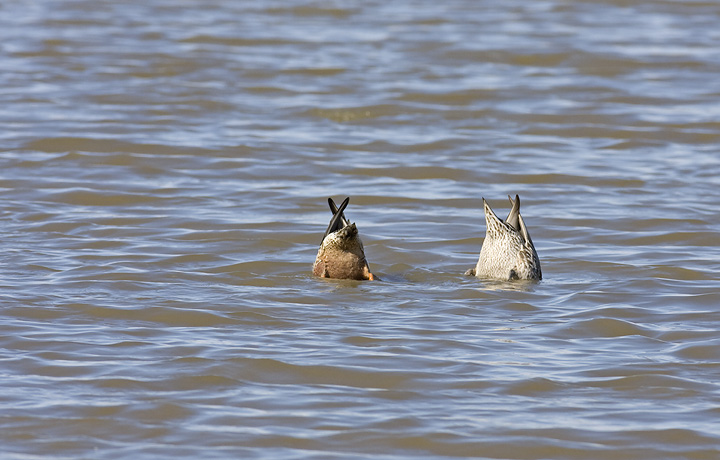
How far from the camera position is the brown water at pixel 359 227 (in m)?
5.37

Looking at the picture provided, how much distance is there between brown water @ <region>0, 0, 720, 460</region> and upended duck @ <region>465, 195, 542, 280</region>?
230 mm

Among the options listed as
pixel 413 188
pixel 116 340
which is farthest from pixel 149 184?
pixel 116 340

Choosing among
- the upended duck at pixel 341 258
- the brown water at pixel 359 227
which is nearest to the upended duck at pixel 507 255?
the brown water at pixel 359 227

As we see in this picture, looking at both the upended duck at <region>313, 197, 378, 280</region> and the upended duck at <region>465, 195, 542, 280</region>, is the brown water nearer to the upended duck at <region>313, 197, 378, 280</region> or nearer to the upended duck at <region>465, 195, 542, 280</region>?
the upended duck at <region>313, 197, 378, 280</region>

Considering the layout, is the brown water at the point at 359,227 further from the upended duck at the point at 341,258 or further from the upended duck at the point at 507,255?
the upended duck at the point at 507,255

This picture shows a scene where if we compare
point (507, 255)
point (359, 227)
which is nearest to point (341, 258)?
point (507, 255)

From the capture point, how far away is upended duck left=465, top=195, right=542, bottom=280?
805 centimetres

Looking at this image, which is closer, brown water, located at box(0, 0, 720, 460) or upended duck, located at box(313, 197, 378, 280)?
brown water, located at box(0, 0, 720, 460)

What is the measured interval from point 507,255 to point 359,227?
76.5 inches

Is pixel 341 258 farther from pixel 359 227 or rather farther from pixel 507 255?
pixel 359 227

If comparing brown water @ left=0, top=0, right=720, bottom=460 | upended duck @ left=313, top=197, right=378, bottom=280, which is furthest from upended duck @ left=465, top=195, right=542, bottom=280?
upended duck @ left=313, top=197, right=378, bottom=280

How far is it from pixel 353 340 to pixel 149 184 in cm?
489

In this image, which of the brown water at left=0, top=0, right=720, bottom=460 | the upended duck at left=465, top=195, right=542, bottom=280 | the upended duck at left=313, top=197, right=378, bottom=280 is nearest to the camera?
the brown water at left=0, top=0, right=720, bottom=460

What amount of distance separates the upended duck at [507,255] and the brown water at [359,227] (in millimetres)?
230
